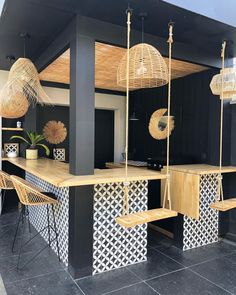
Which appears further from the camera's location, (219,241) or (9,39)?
(219,241)

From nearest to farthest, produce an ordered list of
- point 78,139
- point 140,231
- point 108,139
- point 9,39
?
point 78,139 < point 140,231 < point 9,39 < point 108,139

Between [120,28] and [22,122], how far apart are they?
2854 millimetres

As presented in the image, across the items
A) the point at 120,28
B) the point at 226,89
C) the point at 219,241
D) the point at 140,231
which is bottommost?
the point at 219,241

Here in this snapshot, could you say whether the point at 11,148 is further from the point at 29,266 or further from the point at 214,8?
the point at 214,8

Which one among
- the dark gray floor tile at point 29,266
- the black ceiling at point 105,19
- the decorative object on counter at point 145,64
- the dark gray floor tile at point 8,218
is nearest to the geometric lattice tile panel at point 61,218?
the dark gray floor tile at point 29,266

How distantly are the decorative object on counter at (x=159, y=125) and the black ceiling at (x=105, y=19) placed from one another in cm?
142

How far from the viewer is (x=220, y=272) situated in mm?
2670

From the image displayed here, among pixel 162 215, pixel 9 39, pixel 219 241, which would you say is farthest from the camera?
pixel 219 241

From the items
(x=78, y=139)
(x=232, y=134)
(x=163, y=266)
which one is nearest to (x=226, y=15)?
(x=232, y=134)

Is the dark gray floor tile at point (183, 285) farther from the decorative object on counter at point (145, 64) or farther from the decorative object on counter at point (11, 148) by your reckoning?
the decorative object on counter at point (11, 148)

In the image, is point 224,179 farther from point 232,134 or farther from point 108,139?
point 108,139

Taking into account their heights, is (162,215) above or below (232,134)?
below

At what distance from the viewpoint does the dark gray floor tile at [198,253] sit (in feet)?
9.64

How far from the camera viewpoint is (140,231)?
286 centimetres
